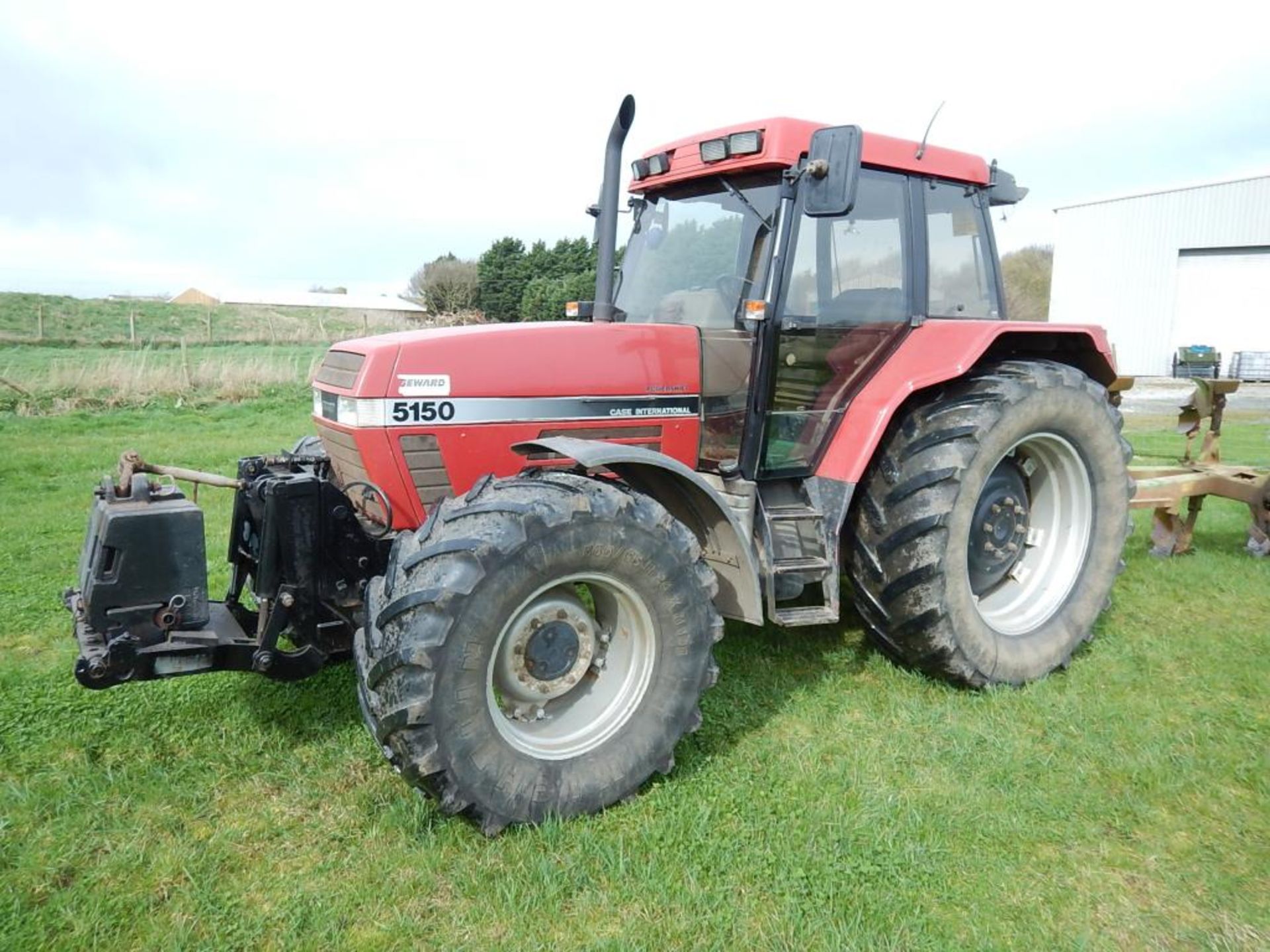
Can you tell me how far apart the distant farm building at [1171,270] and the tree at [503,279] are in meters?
16.1

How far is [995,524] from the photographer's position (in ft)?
14.0

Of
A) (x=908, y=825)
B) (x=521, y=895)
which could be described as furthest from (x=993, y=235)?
(x=521, y=895)

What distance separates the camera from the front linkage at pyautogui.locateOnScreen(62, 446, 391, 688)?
2857mm

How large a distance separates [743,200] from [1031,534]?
2.24m

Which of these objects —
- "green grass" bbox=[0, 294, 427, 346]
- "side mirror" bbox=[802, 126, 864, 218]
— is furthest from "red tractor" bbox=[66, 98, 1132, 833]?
"green grass" bbox=[0, 294, 427, 346]

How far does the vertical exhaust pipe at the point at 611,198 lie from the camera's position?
3.23m

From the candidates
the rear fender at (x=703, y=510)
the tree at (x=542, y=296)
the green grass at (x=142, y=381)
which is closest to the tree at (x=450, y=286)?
the tree at (x=542, y=296)

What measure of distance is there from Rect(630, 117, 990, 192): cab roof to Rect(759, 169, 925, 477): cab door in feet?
0.29

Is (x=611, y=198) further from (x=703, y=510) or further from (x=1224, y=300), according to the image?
(x=1224, y=300)

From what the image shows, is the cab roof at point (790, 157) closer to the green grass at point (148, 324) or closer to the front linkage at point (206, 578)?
the front linkage at point (206, 578)

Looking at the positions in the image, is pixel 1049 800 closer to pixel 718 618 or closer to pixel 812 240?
pixel 718 618

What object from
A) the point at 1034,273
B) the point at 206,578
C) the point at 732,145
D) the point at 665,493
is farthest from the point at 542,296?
the point at 1034,273

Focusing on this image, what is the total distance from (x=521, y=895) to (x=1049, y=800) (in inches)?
71.2

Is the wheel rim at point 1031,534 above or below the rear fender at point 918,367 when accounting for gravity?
below
